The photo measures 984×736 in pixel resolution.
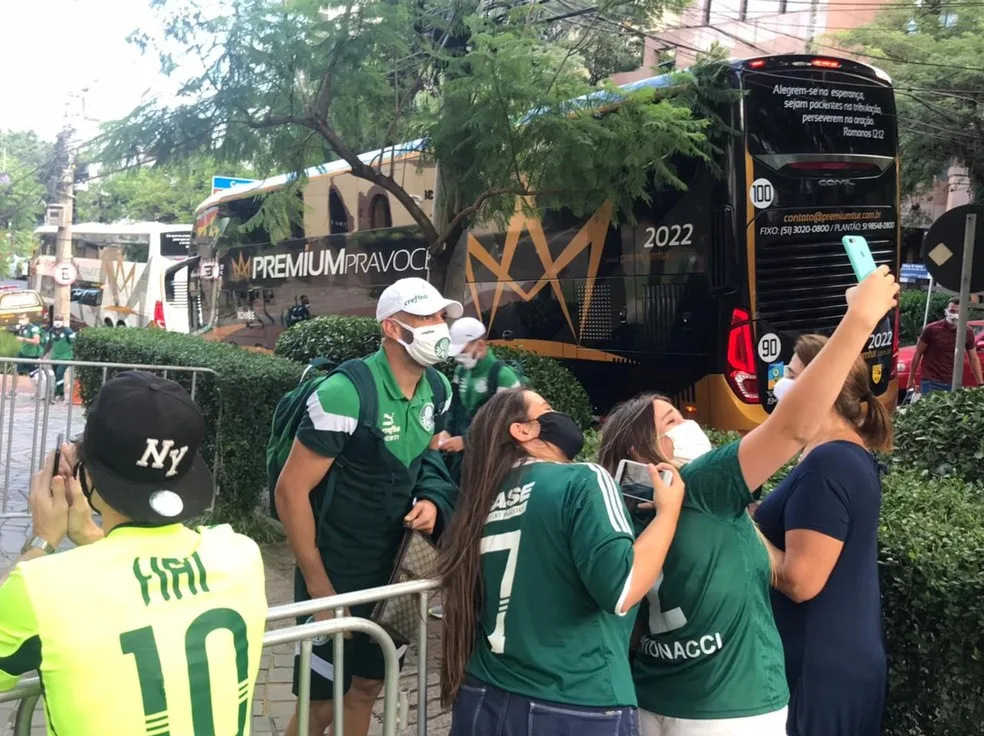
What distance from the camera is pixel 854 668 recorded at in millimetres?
2584

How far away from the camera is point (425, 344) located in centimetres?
334

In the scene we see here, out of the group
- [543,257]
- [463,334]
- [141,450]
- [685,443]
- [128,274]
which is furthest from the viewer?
[128,274]

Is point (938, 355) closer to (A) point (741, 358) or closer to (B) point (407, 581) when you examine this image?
(A) point (741, 358)

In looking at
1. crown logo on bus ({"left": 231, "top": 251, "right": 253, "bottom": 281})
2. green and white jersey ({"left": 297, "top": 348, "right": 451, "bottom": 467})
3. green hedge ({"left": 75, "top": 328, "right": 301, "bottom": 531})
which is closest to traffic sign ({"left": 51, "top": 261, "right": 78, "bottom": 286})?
crown logo on bus ({"left": 231, "top": 251, "right": 253, "bottom": 281})

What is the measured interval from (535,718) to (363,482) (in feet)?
4.19

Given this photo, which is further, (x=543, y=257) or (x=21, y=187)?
(x=21, y=187)

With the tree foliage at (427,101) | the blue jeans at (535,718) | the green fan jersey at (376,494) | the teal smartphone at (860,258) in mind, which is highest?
the tree foliage at (427,101)

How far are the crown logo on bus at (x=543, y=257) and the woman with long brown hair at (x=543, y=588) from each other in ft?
21.0

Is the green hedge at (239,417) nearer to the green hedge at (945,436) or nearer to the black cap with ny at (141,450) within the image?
the green hedge at (945,436)

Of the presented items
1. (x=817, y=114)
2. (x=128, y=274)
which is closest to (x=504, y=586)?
(x=817, y=114)

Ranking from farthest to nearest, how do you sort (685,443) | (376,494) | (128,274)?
1. (128,274)
2. (376,494)
3. (685,443)

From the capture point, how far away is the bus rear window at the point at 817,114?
8.24 m

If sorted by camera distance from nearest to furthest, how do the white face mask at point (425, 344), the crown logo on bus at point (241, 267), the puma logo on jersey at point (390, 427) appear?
the puma logo on jersey at point (390, 427) < the white face mask at point (425, 344) < the crown logo on bus at point (241, 267)

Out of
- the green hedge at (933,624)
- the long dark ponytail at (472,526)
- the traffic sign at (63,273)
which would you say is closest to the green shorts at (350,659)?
the long dark ponytail at (472,526)
